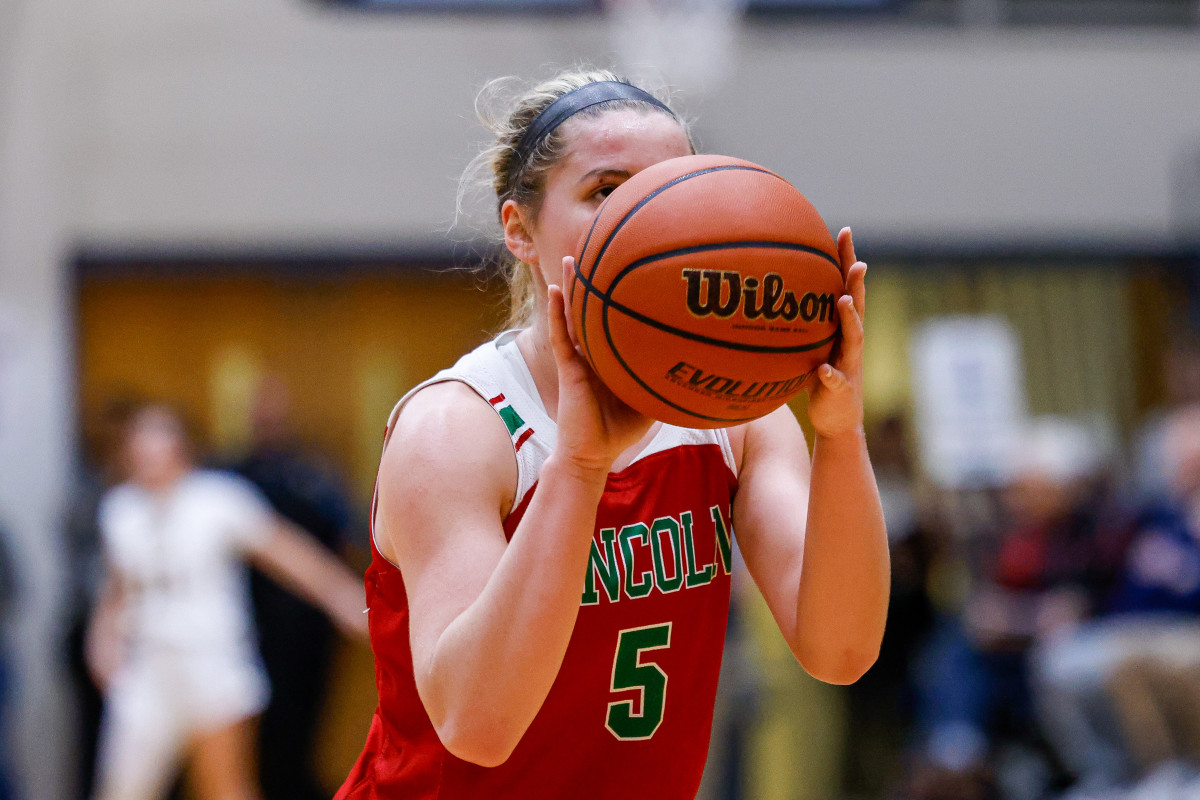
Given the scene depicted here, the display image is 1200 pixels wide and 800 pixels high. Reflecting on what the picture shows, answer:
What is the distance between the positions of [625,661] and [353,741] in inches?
264

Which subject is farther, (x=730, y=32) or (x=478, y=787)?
(x=730, y=32)

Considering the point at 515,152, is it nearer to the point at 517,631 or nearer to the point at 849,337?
the point at 849,337

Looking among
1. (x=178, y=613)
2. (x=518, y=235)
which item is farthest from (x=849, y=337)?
(x=178, y=613)

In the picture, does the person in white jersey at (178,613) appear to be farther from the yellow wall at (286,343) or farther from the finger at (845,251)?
the finger at (845,251)

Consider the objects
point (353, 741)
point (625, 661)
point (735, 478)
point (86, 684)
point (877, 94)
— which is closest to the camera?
point (625, 661)

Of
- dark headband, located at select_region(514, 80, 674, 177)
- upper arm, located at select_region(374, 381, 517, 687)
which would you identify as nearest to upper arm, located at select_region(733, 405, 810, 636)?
upper arm, located at select_region(374, 381, 517, 687)

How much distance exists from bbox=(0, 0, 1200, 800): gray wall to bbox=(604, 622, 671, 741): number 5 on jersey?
254 inches

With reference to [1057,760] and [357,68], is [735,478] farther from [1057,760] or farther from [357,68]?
[357,68]

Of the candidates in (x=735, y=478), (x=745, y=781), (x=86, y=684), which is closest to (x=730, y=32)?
(x=745, y=781)

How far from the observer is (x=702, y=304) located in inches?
68.1

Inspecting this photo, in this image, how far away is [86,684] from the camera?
288 inches

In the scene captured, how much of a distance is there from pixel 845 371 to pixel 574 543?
43cm

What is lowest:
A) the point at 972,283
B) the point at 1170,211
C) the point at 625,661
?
the point at 972,283

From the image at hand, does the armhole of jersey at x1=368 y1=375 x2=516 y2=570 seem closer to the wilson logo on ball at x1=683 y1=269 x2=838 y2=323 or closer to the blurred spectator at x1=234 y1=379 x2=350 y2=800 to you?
the wilson logo on ball at x1=683 y1=269 x2=838 y2=323
